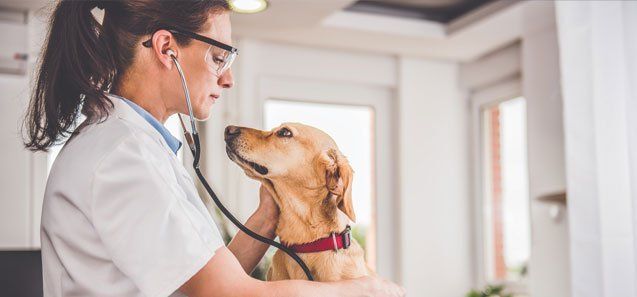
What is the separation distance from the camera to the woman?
986mm

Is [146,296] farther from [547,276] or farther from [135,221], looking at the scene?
[547,276]

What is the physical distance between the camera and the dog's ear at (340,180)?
1.30 meters

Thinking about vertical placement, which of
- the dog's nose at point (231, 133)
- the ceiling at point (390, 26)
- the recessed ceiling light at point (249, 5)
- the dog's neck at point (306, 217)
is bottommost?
the dog's neck at point (306, 217)

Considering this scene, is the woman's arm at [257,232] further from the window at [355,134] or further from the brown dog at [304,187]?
the window at [355,134]

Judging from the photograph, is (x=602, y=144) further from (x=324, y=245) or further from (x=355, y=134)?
(x=355, y=134)

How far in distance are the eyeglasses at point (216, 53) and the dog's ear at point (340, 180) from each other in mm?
291

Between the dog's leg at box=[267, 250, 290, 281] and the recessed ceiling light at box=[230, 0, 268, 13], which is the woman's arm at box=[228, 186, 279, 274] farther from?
the recessed ceiling light at box=[230, 0, 268, 13]

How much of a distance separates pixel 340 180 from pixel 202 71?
13.2 inches

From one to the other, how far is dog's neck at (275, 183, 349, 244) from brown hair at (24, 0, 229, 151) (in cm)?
40

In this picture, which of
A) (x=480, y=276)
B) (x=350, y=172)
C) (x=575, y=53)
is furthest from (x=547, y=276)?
(x=350, y=172)

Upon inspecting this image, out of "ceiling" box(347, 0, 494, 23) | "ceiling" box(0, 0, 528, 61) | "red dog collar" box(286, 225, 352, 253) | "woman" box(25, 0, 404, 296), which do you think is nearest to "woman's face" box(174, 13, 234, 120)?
"woman" box(25, 0, 404, 296)

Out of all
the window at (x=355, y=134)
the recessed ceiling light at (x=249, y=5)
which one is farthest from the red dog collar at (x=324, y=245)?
the window at (x=355, y=134)

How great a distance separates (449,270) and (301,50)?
58.3 inches

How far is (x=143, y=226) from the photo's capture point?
0.98 metres
